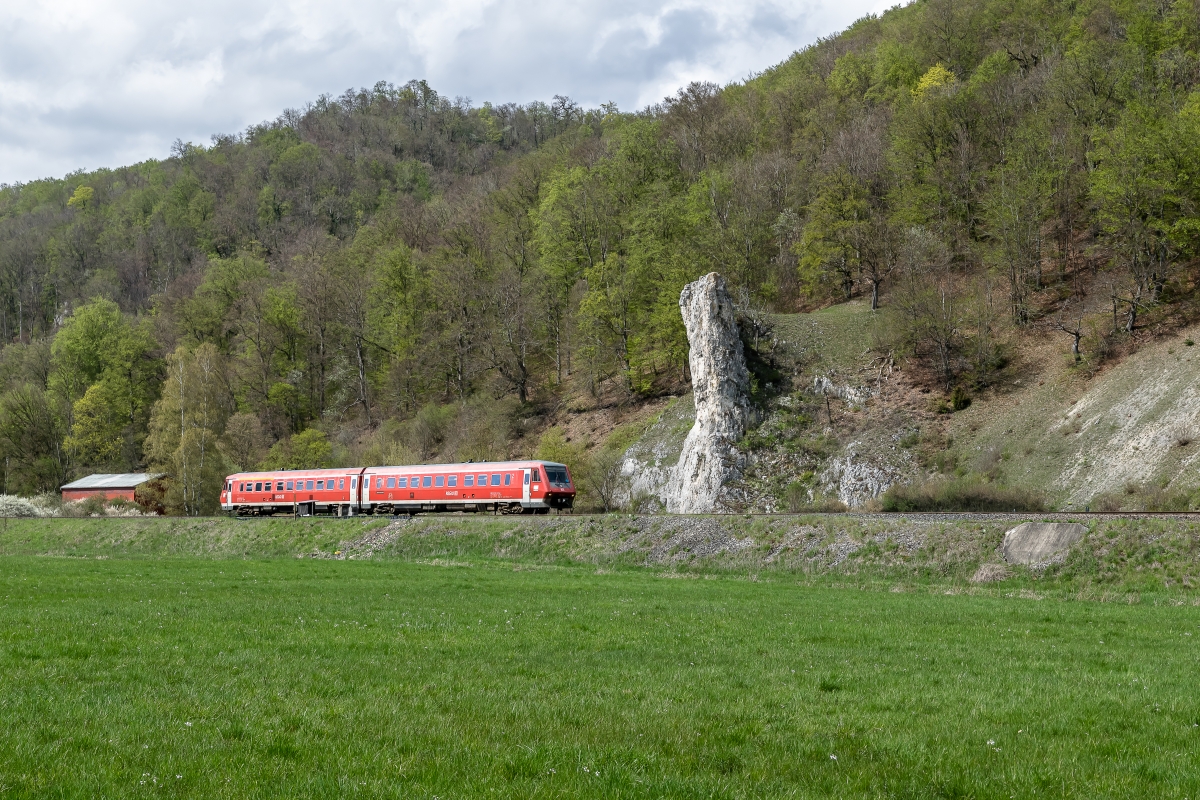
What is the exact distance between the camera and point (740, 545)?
3203 cm

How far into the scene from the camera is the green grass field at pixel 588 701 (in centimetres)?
734

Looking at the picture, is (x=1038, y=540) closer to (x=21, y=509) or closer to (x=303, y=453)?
(x=303, y=453)

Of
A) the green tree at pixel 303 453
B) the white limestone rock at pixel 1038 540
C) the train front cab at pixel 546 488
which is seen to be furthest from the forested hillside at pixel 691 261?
the white limestone rock at pixel 1038 540

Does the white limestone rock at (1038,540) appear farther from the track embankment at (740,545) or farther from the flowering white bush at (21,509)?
the flowering white bush at (21,509)

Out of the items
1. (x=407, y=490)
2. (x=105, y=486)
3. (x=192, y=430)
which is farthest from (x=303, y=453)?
(x=407, y=490)

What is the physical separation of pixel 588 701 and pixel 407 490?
1636 inches

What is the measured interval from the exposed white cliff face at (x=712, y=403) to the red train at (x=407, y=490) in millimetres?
7945

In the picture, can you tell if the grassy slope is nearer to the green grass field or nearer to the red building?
the green grass field

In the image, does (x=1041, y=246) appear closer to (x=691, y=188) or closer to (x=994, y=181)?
(x=994, y=181)

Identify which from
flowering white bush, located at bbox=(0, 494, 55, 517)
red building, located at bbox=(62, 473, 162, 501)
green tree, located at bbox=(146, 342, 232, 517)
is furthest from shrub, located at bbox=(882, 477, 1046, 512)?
red building, located at bbox=(62, 473, 162, 501)

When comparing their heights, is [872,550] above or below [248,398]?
below

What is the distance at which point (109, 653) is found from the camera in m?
12.5

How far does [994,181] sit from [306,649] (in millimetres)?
62539

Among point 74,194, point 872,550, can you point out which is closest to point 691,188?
point 872,550
